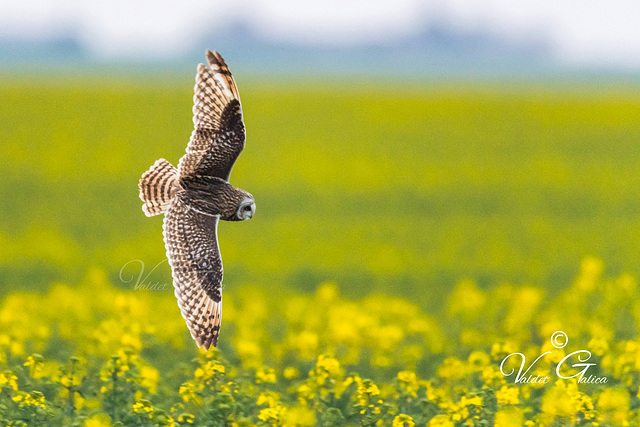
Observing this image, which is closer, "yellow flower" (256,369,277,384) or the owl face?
the owl face

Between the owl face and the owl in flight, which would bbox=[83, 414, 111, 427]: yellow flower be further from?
the owl face

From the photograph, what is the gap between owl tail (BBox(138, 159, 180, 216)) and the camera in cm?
383

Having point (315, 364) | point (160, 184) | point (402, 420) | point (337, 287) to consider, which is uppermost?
point (337, 287)

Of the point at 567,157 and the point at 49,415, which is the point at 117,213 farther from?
the point at 567,157

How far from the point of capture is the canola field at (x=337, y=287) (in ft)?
15.8

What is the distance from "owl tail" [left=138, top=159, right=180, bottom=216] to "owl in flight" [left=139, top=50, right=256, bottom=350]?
2 cm

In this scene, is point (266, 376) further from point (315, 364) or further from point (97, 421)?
point (97, 421)

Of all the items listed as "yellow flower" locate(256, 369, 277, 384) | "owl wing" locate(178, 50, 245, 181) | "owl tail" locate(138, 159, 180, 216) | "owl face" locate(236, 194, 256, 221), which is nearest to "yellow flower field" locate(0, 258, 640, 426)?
"yellow flower" locate(256, 369, 277, 384)

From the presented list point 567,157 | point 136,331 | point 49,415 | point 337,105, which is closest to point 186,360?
point 136,331

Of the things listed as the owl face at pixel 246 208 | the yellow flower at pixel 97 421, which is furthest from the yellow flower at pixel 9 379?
the owl face at pixel 246 208

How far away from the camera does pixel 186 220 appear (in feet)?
12.1

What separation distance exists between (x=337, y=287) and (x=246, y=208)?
5.84 meters

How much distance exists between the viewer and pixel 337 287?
9.27 m

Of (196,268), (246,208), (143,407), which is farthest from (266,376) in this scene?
(246,208)
